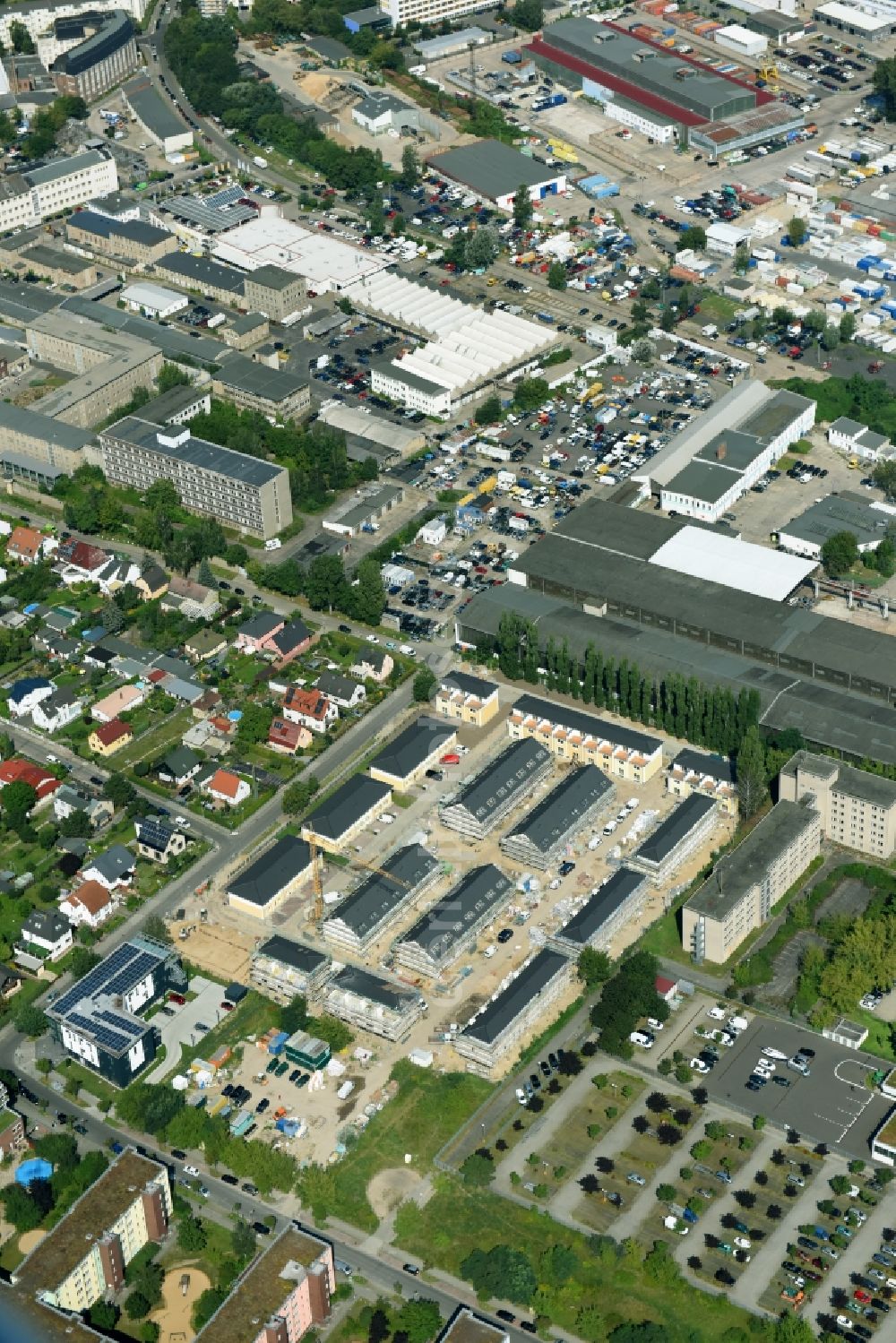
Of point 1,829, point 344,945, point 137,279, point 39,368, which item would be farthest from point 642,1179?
point 137,279

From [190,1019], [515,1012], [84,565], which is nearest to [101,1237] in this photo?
[190,1019]

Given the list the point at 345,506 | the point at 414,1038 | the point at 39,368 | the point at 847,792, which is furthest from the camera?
the point at 39,368

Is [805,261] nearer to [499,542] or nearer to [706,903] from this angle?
[499,542]

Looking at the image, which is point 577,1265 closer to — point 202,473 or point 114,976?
point 114,976

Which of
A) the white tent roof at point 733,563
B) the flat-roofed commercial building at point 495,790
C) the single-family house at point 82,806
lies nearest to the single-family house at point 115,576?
the single-family house at point 82,806

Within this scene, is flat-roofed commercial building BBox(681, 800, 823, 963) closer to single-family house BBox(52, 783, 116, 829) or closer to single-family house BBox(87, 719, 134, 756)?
single-family house BBox(52, 783, 116, 829)

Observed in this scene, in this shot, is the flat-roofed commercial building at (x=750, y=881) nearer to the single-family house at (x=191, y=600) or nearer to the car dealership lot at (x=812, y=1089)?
the car dealership lot at (x=812, y=1089)

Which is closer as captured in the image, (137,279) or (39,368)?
(39,368)
